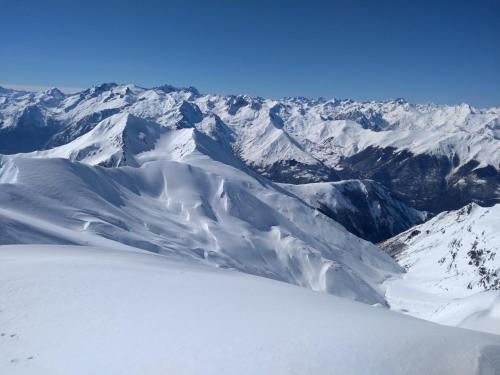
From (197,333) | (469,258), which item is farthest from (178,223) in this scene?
(197,333)

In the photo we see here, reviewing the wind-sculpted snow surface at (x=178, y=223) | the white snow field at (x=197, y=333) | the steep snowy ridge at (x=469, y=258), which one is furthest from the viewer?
the steep snowy ridge at (x=469, y=258)

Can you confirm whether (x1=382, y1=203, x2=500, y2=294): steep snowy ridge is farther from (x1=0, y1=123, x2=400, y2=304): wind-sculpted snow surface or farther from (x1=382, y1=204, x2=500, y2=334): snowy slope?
(x1=0, y1=123, x2=400, y2=304): wind-sculpted snow surface

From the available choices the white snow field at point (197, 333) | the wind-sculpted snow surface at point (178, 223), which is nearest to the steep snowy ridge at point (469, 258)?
the wind-sculpted snow surface at point (178, 223)

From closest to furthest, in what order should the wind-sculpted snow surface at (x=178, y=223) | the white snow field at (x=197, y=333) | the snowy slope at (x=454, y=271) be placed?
the white snow field at (x=197, y=333) < the wind-sculpted snow surface at (x=178, y=223) < the snowy slope at (x=454, y=271)

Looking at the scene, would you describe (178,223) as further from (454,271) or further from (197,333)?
(197,333)

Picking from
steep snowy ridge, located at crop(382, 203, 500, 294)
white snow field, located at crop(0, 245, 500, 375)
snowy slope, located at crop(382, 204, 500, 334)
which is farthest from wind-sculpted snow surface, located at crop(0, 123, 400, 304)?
white snow field, located at crop(0, 245, 500, 375)

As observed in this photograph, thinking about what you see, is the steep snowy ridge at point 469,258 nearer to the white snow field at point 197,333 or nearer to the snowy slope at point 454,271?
the snowy slope at point 454,271
